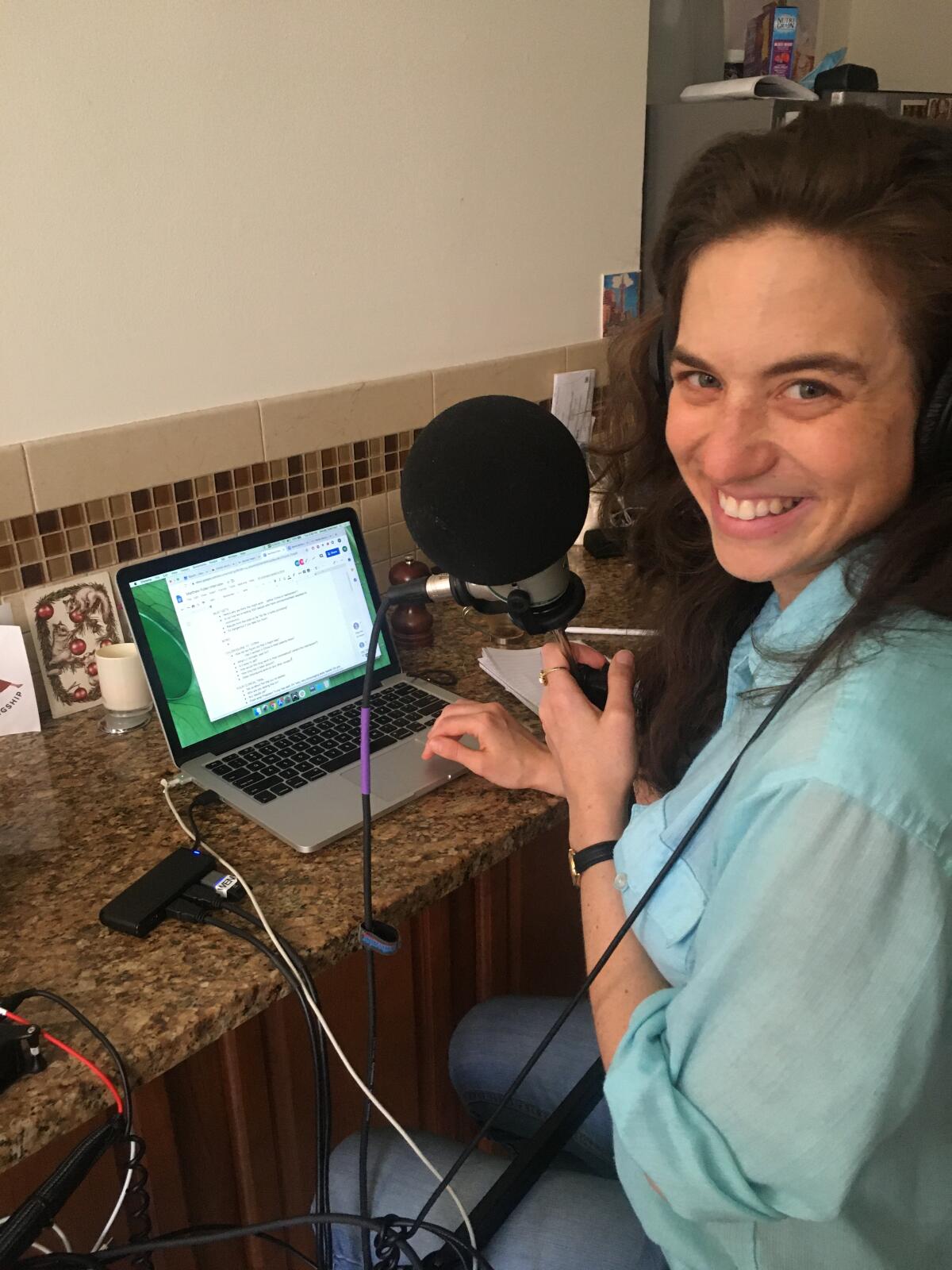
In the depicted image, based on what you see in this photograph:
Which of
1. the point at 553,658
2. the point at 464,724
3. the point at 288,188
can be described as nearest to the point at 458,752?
the point at 464,724

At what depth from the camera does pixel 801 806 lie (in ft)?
1.99

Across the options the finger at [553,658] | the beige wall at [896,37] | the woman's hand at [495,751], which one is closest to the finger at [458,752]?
the woman's hand at [495,751]

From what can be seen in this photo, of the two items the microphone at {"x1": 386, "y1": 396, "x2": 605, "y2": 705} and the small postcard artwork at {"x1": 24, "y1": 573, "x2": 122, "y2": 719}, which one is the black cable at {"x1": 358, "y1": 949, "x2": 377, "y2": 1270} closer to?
the microphone at {"x1": 386, "y1": 396, "x2": 605, "y2": 705}

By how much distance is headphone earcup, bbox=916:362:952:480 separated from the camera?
69cm

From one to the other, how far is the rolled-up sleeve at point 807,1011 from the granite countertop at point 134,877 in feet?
1.25

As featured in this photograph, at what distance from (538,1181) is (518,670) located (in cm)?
66

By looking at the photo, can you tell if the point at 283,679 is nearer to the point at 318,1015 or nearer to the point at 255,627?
the point at 255,627

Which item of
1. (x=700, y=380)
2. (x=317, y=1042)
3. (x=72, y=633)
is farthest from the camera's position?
(x=72, y=633)

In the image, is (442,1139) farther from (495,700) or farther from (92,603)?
(92,603)

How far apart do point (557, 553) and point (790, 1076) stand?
453mm

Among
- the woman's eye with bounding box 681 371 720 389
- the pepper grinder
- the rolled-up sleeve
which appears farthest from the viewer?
the pepper grinder

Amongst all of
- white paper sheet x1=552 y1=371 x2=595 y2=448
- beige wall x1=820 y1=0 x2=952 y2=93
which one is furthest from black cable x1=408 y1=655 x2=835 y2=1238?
beige wall x1=820 y1=0 x2=952 y2=93

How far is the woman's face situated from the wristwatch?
0.30 m

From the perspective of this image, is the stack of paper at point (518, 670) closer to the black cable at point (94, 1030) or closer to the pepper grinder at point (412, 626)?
the pepper grinder at point (412, 626)
